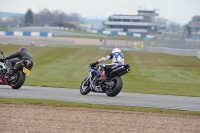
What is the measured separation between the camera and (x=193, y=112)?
1473 cm

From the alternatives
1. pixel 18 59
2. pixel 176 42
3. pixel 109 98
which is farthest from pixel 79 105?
pixel 176 42

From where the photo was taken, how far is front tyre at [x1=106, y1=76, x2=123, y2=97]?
17.1 metres

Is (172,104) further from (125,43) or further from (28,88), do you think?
(125,43)

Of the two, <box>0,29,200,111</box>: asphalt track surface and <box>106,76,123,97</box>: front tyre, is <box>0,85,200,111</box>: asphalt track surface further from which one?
<box>106,76,123,97</box>: front tyre

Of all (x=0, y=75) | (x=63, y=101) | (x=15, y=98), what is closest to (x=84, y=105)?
(x=63, y=101)

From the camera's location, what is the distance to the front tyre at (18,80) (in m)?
18.7

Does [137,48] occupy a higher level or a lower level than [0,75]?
lower

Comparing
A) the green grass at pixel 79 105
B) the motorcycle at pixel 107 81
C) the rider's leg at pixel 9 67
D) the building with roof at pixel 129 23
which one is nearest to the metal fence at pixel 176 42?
the rider's leg at pixel 9 67

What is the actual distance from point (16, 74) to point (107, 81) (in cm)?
316

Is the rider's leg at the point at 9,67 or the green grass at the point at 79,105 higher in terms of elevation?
the rider's leg at the point at 9,67

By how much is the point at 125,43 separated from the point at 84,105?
7385 centimetres

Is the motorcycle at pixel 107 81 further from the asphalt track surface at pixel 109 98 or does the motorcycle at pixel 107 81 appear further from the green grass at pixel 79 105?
the green grass at pixel 79 105

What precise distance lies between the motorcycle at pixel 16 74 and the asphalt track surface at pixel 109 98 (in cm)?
23

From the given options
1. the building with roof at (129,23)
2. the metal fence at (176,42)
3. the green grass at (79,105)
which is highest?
the green grass at (79,105)
